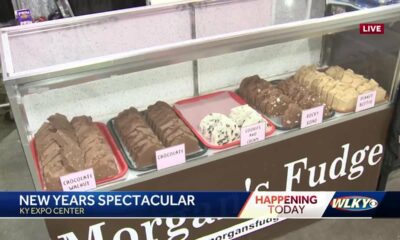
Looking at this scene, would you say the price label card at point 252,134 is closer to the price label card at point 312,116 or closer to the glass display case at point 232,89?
the glass display case at point 232,89

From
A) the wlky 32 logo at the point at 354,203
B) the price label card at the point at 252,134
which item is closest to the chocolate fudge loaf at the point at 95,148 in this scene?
the price label card at the point at 252,134

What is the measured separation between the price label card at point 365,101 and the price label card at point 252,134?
55 centimetres

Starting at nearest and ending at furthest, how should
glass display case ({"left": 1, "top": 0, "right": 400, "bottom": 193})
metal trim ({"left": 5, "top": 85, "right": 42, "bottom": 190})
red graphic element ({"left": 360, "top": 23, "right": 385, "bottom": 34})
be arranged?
metal trim ({"left": 5, "top": 85, "right": 42, "bottom": 190}), glass display case ({"left": 1, "top": 0, "right": 400, "bottom": 193}), red graphic element ({"left": 360, "top": 23, "right": 385, "bottom": 34})

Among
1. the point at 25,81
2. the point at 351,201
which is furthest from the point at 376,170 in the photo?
the point at 25,81

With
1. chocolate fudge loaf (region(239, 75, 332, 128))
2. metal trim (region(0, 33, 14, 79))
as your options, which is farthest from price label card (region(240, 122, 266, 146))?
metal trim (region(0, 33, 14, 79))

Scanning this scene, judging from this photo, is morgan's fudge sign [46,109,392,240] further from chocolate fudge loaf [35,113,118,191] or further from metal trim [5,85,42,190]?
metal trim [5,85,42,190]

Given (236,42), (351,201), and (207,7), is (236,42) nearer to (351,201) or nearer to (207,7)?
(207,7)

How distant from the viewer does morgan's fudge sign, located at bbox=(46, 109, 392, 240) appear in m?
1.61

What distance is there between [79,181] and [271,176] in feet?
2.99

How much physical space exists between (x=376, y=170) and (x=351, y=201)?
1.89 feet

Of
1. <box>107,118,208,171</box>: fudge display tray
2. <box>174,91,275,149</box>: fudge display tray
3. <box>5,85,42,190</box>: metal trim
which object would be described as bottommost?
<box>107,118,208,171</box>: fudge display tray

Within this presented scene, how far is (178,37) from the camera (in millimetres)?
2020

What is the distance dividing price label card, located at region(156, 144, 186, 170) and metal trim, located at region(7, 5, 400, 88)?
37cm

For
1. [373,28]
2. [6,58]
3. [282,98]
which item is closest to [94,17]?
[6,58]
